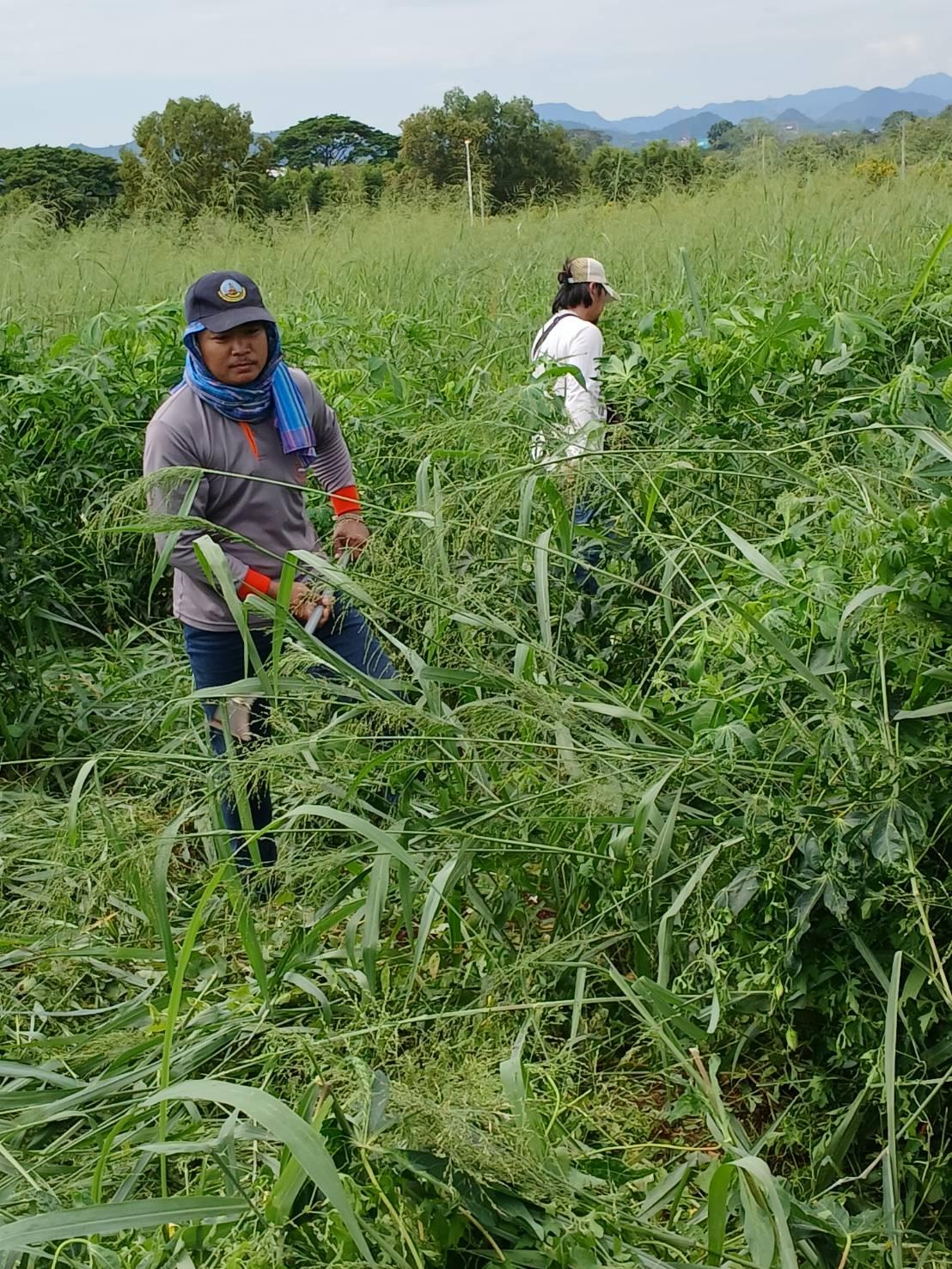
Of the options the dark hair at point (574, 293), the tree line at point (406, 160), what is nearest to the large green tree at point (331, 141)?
the tree line at point (406, 160)

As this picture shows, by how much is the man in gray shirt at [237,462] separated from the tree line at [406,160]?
551 cm

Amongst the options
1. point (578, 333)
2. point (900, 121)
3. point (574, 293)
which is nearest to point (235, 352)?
point (578, 333)

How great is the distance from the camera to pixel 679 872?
2016 mm

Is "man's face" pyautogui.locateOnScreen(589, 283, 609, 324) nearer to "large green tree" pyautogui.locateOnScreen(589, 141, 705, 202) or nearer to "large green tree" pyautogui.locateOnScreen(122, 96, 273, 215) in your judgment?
"large green tree" pyautogui.locateOnScreen(589, 141, 705, 202)

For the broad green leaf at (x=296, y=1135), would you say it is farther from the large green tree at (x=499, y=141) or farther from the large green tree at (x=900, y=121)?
the large green tree at (x=499, y=141)

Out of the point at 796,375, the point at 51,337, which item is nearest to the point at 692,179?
the point at 51,337

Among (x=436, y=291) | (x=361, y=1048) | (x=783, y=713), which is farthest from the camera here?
(x=436, y=291)

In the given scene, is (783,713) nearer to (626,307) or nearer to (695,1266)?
(695,1266)

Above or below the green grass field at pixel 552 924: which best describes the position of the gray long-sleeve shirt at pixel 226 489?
above

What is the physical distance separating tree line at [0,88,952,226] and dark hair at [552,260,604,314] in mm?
3775

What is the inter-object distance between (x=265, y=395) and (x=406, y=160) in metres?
16.9

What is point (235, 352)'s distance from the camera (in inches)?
112

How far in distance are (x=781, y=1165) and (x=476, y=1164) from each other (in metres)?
0.78

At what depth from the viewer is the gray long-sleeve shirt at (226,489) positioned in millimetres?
2832
